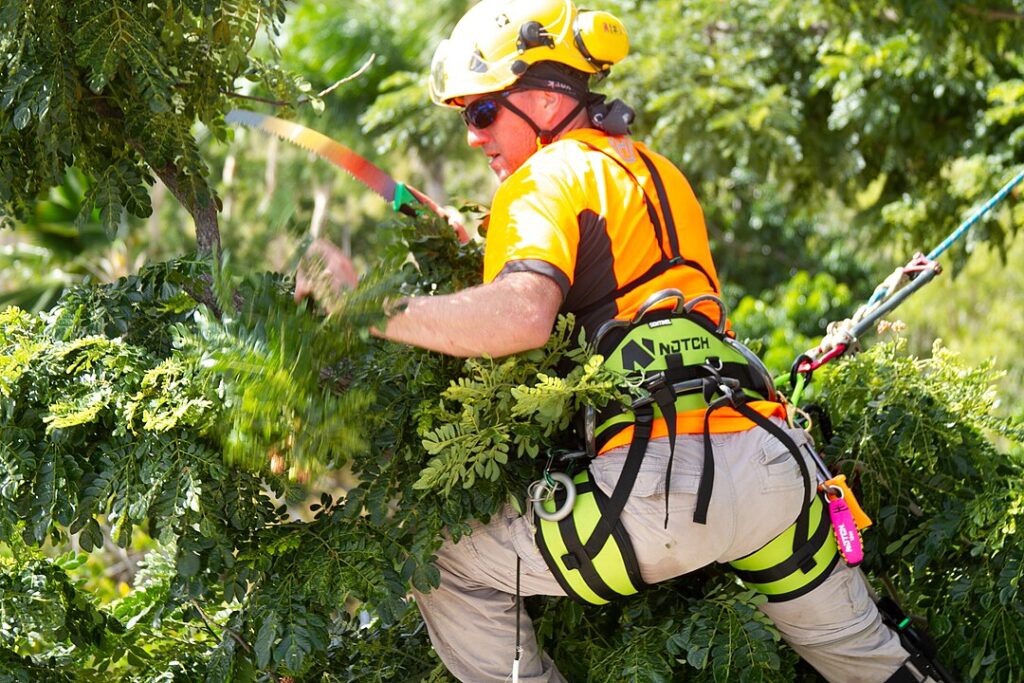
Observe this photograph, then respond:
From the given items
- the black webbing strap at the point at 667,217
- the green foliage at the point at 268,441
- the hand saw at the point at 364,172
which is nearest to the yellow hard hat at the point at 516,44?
the hand saw at the point at 364,172

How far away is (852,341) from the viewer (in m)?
4.20

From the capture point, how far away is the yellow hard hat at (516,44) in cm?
355

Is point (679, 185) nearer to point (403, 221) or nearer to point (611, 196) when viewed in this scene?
point (611, 196)

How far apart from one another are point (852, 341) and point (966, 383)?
1.36ft

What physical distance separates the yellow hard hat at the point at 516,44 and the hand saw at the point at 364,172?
1.11 feet

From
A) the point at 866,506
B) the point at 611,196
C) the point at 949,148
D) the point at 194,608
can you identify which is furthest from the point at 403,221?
the point at 949,148

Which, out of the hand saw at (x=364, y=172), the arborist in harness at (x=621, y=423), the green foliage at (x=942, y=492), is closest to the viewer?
the arborist in harness at (x=621, y=423)

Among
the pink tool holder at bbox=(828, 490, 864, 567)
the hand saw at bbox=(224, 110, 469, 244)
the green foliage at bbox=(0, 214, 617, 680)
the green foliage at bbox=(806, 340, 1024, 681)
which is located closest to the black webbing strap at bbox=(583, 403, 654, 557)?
the green foliage at bbox=(0, 214, 617, 680)

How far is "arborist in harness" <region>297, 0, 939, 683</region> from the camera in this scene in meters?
3.11

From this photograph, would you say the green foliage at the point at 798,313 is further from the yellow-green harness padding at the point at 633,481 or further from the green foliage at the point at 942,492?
the yellow-green harness padding at the point at 633,481

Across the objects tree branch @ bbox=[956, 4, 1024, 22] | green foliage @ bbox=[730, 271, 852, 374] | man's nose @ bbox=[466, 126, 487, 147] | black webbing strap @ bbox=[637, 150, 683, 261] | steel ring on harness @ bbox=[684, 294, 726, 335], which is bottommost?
green foliage @ bbox=[730, 271, 852, 374]

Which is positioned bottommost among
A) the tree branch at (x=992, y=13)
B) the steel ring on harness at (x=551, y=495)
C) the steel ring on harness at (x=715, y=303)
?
the steel ring on harness at (x=551, y=495)

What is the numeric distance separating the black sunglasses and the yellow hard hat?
0.05m

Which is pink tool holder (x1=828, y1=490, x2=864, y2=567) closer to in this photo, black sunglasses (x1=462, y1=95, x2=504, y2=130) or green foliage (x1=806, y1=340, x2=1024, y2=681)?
green foliage (x1=806, y1=340, x2=1024, y2=681)
